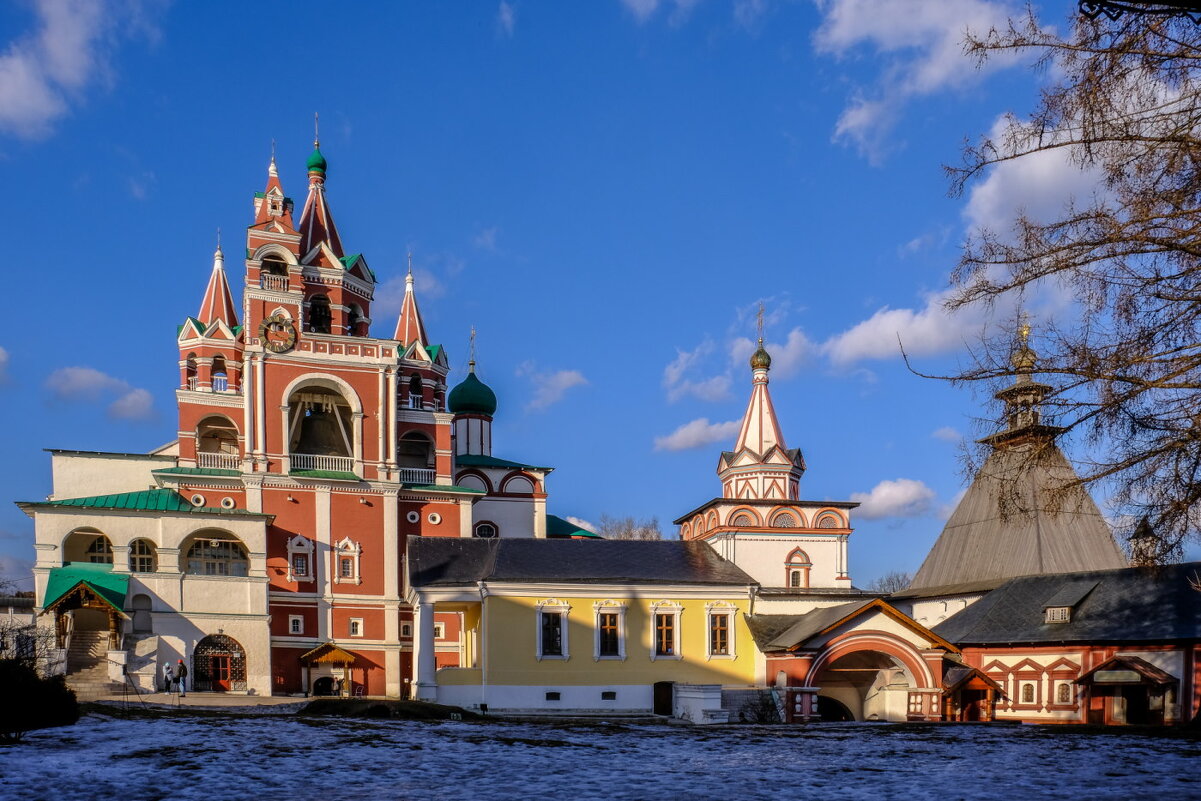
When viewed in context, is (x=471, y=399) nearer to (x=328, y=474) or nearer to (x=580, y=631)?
(x=328, y=474)

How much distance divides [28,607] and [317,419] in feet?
50.0

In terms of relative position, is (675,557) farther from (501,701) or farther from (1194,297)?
(1194,297)

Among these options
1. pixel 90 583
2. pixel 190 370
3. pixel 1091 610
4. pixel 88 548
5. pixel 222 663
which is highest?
pixel 190 370

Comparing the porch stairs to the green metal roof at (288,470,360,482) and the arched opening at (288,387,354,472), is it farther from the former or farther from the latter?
the arched opening at (288,387,354,472)

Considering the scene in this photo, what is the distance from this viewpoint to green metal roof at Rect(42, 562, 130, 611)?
3372cm

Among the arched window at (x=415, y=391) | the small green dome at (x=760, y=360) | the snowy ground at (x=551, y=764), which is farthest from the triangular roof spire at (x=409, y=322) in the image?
the snowy ground at (x=551, y=764)

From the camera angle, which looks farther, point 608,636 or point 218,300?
point 218,300

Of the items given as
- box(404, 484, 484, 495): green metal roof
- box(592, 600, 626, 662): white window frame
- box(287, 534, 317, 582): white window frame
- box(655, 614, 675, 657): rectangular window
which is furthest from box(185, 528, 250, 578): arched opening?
box(655, 614, 675, 657): rectangular window

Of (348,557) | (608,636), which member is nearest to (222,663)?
(348,557)

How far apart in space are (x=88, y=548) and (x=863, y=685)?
90.5ft

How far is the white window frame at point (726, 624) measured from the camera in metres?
33.3

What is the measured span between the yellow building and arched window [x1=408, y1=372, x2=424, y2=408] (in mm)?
14006

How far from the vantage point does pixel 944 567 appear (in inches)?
1711

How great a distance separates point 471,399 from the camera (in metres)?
52.3
